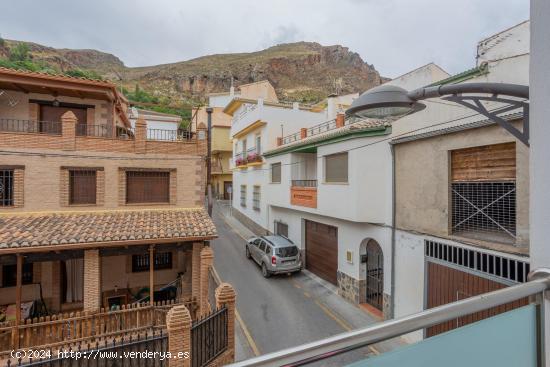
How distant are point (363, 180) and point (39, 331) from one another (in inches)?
385

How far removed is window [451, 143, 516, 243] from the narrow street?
436cm

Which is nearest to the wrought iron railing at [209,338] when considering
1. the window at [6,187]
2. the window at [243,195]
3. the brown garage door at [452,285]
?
the brown garage door at [452,285]

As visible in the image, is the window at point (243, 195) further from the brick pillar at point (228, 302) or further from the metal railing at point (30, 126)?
the brick pillar at point (228, 302)

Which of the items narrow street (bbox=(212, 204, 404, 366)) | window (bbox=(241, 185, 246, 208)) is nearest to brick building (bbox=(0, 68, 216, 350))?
narrow street (bbox=(212, 204, 404, 366))

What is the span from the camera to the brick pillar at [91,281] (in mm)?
8094

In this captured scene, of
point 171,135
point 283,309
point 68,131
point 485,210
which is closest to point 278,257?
point 283,309

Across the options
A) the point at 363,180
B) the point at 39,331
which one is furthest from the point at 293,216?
the point at 39,331

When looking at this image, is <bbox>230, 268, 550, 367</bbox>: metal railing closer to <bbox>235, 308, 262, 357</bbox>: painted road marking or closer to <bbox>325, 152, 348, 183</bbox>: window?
<bbox>235, 308, 262, 357</bbox>: painted road marking

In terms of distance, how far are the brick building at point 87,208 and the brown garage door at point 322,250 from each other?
5.16 m

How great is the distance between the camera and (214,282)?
27.6 feet

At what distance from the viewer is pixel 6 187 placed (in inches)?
340

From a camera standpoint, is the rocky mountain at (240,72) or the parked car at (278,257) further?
the rocky mountain at (240,72)

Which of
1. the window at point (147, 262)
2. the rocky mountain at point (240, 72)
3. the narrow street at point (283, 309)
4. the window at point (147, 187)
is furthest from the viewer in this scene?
the rocky mountain at point (240, 72)

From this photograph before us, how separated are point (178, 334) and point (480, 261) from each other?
20.7ft
